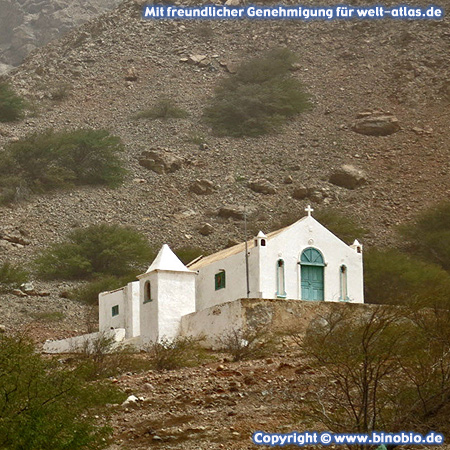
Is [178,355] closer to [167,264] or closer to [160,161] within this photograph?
[167,264]

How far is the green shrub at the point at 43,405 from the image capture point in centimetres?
1510

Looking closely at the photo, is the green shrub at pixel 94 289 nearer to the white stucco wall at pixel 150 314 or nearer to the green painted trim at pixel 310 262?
the white stucco wall at pixel 150 314

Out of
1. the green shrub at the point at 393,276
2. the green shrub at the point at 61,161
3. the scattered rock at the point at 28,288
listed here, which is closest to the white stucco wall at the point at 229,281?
the green shrub at the point at 393,276

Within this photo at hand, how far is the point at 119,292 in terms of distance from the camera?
33438mm

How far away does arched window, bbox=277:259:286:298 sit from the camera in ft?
96.7

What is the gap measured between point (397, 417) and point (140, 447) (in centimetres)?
389

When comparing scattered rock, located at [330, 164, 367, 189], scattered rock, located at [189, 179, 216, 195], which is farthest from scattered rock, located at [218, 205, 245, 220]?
scattered rock, located at [330, 164, 367, 189]

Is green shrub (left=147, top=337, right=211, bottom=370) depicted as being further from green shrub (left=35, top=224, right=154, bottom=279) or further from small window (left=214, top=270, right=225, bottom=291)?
green shrub (left=35, top=224, right=154, bottom=279)

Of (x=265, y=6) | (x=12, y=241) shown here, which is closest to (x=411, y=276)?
(x=12, y=241)

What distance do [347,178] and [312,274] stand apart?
965 inches

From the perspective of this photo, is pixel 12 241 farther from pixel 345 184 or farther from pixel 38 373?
pixel 38 373

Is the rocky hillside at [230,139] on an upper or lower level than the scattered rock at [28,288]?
upper

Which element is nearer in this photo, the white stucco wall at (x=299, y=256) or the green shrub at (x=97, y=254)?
the white stucco wall at (x=299, y=256)

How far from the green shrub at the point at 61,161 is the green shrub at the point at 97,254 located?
6.40 meters
